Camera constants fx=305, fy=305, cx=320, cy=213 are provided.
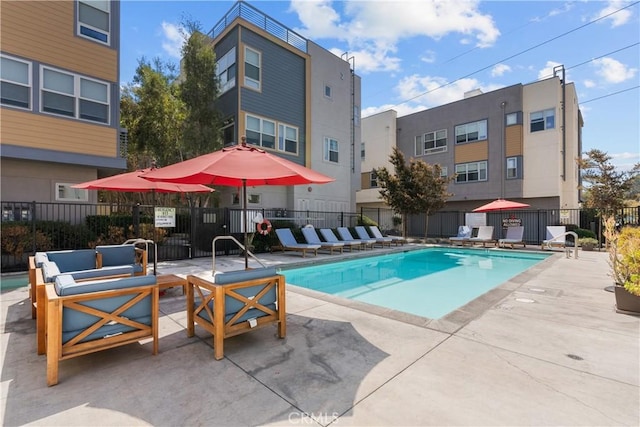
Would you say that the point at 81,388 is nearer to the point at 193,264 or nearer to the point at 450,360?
the point at 450,360

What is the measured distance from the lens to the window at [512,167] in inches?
781

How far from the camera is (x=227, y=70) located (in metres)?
14.9

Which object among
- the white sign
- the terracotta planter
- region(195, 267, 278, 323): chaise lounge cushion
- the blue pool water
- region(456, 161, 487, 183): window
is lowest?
the blue pool water

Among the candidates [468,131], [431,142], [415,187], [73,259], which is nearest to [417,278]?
[73,259]

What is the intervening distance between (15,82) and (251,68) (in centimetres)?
863

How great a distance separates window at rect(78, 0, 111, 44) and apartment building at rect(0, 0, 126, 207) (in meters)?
0.03

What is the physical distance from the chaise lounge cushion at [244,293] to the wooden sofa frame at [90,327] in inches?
25.8

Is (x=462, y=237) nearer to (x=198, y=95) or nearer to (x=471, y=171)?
(x=471, y=171)

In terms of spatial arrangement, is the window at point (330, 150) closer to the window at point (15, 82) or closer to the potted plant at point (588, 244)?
the window at point (15, 82)

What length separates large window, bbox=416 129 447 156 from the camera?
75.9 feet

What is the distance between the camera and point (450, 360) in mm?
3133

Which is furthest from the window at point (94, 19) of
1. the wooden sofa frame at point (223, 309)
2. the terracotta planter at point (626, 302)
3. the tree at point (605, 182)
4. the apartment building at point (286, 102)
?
the tree at point (605, 182)

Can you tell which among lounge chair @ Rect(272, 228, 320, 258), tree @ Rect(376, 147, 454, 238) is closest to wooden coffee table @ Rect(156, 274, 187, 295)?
lounge chair @ Rect(272, 228, 320, 258)

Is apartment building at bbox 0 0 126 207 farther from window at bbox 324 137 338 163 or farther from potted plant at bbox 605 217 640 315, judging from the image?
potted plant at bbox 605 217 640 315
